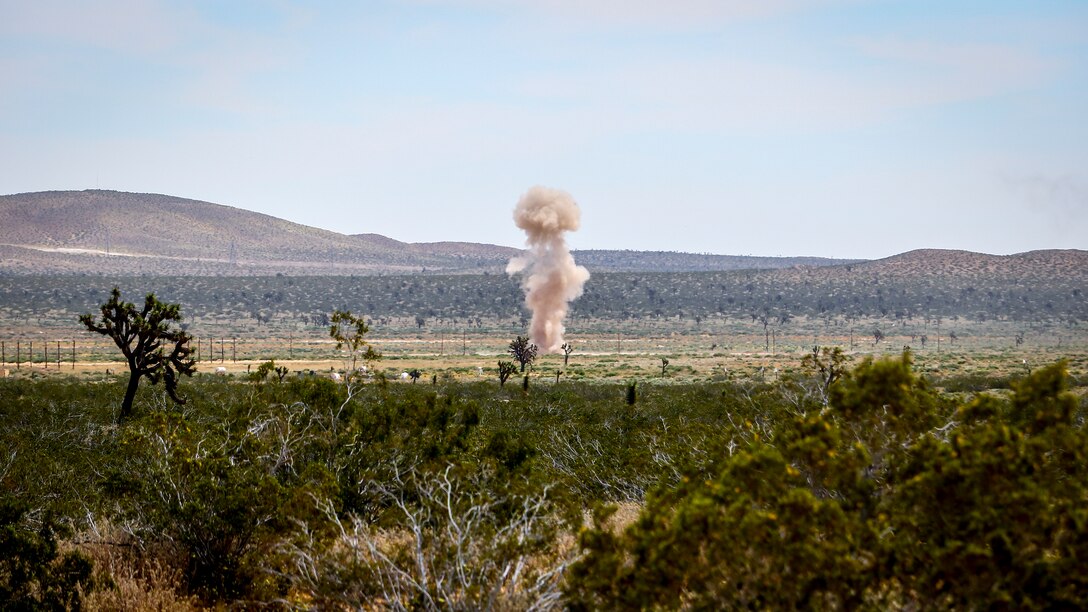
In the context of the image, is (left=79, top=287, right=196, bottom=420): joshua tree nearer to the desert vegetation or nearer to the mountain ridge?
the desert vegetation

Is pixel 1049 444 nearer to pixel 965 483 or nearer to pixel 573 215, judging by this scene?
pixel 965 483

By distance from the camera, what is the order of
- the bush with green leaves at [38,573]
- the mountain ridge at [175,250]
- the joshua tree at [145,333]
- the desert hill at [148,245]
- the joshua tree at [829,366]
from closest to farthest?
the bush with green leaves at [38,573] → the joshua tree at [829,366] → the joshua tree at [145,333] → the mountain ridge at [175,250] → the desert hill at [148,245]

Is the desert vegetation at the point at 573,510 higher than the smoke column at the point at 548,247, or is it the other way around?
the smoke column at the point at 548,247

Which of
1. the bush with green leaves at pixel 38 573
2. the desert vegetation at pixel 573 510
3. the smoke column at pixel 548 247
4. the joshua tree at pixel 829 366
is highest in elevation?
the smoke column at pixel 548 247

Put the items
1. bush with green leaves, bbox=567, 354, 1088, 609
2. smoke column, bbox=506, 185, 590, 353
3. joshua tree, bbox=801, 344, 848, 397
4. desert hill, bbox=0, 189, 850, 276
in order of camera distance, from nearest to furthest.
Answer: bush with green leaves, bbox=567, 354, 1088, 609 → joshua tree, bbox=801, 344, 848, 397 → smoke column, bbox=506, 185, 590, 353 → desert hill, bbox=0, 189, 850, 276

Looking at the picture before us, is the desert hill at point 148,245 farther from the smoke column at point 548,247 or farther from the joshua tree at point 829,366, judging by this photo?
the joshua tree at point 829,366

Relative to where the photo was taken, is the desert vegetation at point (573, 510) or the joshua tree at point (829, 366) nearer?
the desert vegetation at point (573, 510)

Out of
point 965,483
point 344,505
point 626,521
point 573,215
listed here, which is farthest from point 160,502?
point 573,215

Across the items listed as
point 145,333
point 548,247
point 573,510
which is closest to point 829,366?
point 573,510

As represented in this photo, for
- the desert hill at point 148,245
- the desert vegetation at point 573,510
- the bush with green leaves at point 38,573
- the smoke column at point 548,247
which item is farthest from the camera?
the desert hill at point 148,245

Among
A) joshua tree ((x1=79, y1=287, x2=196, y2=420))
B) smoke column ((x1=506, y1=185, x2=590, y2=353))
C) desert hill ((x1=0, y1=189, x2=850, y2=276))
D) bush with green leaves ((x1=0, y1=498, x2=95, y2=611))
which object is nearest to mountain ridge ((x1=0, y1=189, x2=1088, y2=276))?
desert hill ((x1=0, y1=189, x2=850, y2=276))

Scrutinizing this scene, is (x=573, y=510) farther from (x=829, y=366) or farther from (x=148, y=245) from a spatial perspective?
(x=148, y=245)

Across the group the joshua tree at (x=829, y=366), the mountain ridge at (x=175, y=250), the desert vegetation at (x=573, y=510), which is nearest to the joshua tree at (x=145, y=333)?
the desert vegetation at (x=573, y=510)

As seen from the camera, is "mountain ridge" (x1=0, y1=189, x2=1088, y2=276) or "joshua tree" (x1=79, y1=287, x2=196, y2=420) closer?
"joshua tree" (x1=79, y1=287, x2=196, y2=420)
